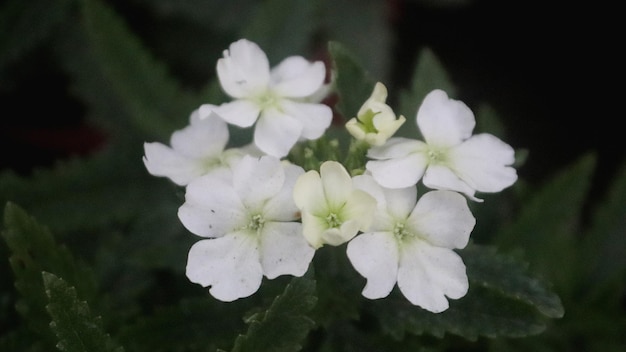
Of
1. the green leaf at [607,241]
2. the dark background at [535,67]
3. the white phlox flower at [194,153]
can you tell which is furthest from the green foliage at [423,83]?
the dark background at [535,67]

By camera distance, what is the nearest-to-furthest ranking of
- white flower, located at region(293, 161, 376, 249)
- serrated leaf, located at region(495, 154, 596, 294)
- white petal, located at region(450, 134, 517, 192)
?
white flower, located at region(293, 161, 376, 249), white petal, located at region(450, 134, 517, 192), serrated leaf, located at region(495, 154, 596, 294)

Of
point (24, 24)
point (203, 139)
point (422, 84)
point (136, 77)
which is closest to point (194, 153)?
point (203, 139)

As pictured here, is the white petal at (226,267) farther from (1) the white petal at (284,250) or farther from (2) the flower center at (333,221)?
(2) the flower center at (333,221)

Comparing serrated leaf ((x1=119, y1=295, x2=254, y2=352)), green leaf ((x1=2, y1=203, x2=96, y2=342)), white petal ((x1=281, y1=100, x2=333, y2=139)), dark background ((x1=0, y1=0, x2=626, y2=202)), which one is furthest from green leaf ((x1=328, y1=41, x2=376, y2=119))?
dark background ((x1=0, y1=0, x2=626, y2=202))

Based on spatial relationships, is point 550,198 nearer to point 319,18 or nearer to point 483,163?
point 483,163

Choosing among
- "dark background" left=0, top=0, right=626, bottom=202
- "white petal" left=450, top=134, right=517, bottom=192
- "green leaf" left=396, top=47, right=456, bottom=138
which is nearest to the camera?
"white petal" left=450, top=134, right=517, bottom=192

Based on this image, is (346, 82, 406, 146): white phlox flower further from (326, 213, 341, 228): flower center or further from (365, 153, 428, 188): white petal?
(326, 213, 341, 228): flower center
